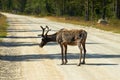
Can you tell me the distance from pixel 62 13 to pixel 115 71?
4122 inches

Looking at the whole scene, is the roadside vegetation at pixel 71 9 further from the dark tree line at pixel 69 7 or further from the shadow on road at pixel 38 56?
the shadow on road at pixel 38 56

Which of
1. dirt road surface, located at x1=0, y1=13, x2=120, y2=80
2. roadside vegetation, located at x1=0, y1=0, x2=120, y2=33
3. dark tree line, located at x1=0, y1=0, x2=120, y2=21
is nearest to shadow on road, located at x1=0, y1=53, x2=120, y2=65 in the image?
dirt road surface, located at x1=0, y1=13, x2=120, y2=80

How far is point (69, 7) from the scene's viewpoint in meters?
127

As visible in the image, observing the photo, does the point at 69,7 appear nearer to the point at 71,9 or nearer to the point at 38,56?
the point at 71,9

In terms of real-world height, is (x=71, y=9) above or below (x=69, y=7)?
below

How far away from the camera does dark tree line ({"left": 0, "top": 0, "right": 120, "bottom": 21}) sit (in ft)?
290

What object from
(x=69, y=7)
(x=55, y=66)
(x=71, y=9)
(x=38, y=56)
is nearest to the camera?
(x=55, y=66)

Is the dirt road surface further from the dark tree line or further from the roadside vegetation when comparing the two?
the dark tree line

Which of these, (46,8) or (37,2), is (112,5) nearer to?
(46,8)

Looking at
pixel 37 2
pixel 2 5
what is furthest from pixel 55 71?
pixel 2 5

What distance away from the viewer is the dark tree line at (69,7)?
88.3 metres

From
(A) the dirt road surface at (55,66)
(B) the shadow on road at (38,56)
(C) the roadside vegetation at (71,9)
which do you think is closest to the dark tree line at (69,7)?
(C) the roadside vegetation at (71,9)

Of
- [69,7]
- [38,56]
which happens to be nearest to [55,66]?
[38,56]

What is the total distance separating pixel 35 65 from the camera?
671 inches
